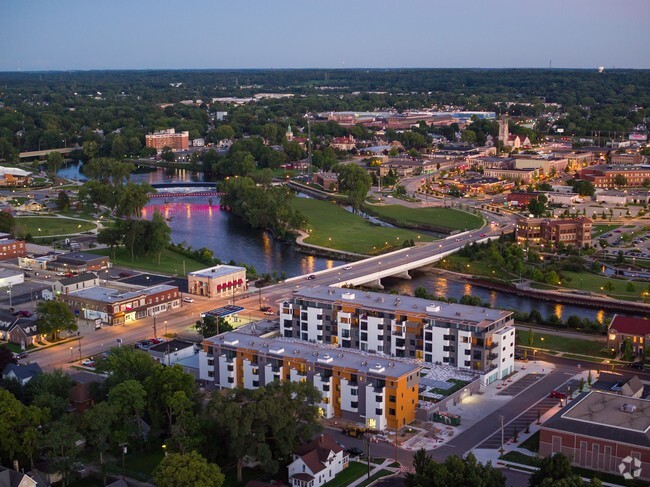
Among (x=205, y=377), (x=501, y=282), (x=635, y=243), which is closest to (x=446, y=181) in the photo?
A: (x=635, y=243)

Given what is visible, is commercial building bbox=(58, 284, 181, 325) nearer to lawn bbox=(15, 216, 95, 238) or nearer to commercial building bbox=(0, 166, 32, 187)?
lawn bbox=(15, 216, 95, 238)

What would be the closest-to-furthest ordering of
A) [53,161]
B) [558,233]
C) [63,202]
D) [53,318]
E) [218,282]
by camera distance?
1. [53,318]
2. [218,282]
3. [558,233]
4. [63,202]
5. [53,161]

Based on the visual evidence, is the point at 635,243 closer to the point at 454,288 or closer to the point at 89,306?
the point at 454,288

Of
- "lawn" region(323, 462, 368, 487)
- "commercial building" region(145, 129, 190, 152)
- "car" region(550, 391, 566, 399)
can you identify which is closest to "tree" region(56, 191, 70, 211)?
"commercial building" region(145, 129, 190, 152)

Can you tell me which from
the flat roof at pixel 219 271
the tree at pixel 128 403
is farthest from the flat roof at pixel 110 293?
the tree at pixel 128 403

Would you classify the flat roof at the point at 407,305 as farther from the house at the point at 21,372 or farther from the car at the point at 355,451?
the house at the point at 21,372

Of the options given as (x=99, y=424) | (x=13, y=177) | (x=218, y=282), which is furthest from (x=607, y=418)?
(x=13, y=177)

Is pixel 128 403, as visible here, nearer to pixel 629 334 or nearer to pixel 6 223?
pixel 629 334
